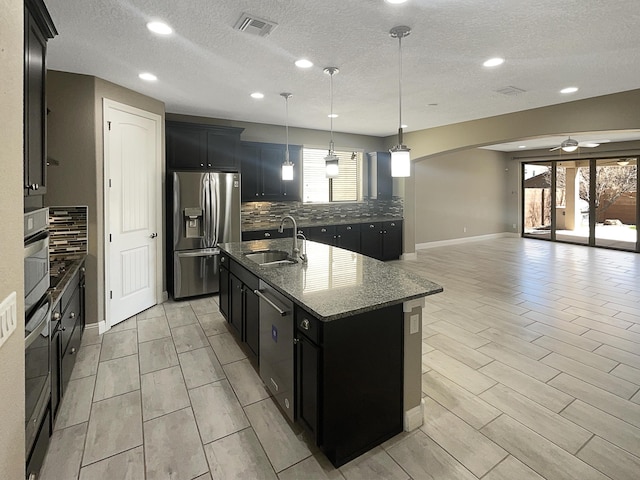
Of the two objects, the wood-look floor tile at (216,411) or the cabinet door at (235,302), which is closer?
the wood-look floor tile at (216,411)

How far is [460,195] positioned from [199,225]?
7648 millimetres

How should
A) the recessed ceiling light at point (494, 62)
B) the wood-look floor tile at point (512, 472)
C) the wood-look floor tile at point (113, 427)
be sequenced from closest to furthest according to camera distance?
the wood-look floor tile at point (512, 472), the wood-look floor tile at point (113, 427), the recessed ceiling light at point (494, 62)

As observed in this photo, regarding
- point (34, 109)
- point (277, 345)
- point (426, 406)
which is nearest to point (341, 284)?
point (277, 345)

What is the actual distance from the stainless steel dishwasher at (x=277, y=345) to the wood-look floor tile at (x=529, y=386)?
1.72 meters

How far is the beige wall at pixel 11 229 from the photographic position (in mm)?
968

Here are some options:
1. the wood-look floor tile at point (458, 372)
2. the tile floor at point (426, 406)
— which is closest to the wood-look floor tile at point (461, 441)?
the tile floor at point (426, 406)

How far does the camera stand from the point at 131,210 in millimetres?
4066

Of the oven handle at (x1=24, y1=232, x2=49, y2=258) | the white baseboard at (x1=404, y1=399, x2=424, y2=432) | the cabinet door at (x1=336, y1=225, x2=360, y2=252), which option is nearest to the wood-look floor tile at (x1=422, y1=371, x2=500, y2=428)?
A: the white baseboard at (x1=404, y1=399, x2=424, y2=432)

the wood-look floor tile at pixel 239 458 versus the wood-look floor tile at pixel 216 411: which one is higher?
the wood-look floor tile at pixel 216 411

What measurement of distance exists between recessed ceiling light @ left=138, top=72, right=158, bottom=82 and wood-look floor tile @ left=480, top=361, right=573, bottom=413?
4.20 meters

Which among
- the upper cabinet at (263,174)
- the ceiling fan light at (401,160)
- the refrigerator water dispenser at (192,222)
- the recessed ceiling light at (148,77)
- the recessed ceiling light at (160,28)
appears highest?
the recessed ceiling light at (148,77)

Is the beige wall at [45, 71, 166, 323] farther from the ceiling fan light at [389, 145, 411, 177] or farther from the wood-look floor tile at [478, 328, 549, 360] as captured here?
the wood-look floor tile at [478, 328, 549, 360]

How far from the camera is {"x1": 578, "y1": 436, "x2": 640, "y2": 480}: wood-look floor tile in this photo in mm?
1829

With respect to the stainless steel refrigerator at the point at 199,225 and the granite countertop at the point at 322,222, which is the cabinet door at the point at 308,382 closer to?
the stainless steel refrigerator at the point at 199,225
